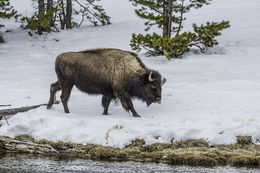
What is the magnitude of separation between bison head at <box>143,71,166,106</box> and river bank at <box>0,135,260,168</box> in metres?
2.15

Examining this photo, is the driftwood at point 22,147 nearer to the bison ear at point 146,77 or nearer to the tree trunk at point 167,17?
the bison ear at point 146,77

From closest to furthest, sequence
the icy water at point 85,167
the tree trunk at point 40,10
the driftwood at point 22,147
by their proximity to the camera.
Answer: the icy water at point 85,167, the driftwood at point 22,147, the tree trunk at point 40,10

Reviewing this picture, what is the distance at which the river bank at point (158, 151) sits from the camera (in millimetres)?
8383

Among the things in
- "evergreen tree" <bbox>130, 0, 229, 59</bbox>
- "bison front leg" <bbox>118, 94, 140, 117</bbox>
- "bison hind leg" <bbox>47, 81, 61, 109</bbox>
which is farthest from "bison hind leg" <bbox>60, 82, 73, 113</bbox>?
"evergreen tree" <bbox>130, 0, 229, 59</bbox>

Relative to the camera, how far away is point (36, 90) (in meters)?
14.7

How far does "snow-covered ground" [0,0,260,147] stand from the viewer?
993 cm

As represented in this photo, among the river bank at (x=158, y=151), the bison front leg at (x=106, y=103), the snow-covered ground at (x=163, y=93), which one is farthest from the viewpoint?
the bison front leg at (x=106, y=103)

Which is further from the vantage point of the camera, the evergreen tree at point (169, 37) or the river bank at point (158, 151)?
the evergreen tree at point (169, 37)

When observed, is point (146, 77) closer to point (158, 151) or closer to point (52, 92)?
point (52, 92)

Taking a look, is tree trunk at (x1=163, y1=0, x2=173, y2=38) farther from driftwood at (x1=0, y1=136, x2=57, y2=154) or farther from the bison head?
driftwood at (x1=0, y1=136, x2=57, y2=154)

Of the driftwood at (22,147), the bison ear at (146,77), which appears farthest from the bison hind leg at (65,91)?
the driftwood at (22,147)

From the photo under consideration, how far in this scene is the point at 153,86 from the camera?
453 inches

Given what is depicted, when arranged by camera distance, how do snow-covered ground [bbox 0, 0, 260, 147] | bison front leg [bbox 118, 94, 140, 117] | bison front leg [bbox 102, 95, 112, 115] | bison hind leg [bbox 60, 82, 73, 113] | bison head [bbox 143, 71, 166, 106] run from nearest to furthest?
snow-covered ground [bbox 0, 0, 260, 147]
bison head [bbox 143, 71, 166, 106]
bison front leg [bbox 118, 94, 140, 117]
bison front leg [bbox 102, 95, 112, 115]
bison hind leg [bbox 60, 82, 73, 113]

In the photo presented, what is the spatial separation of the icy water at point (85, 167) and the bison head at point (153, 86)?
3422 millimetres
